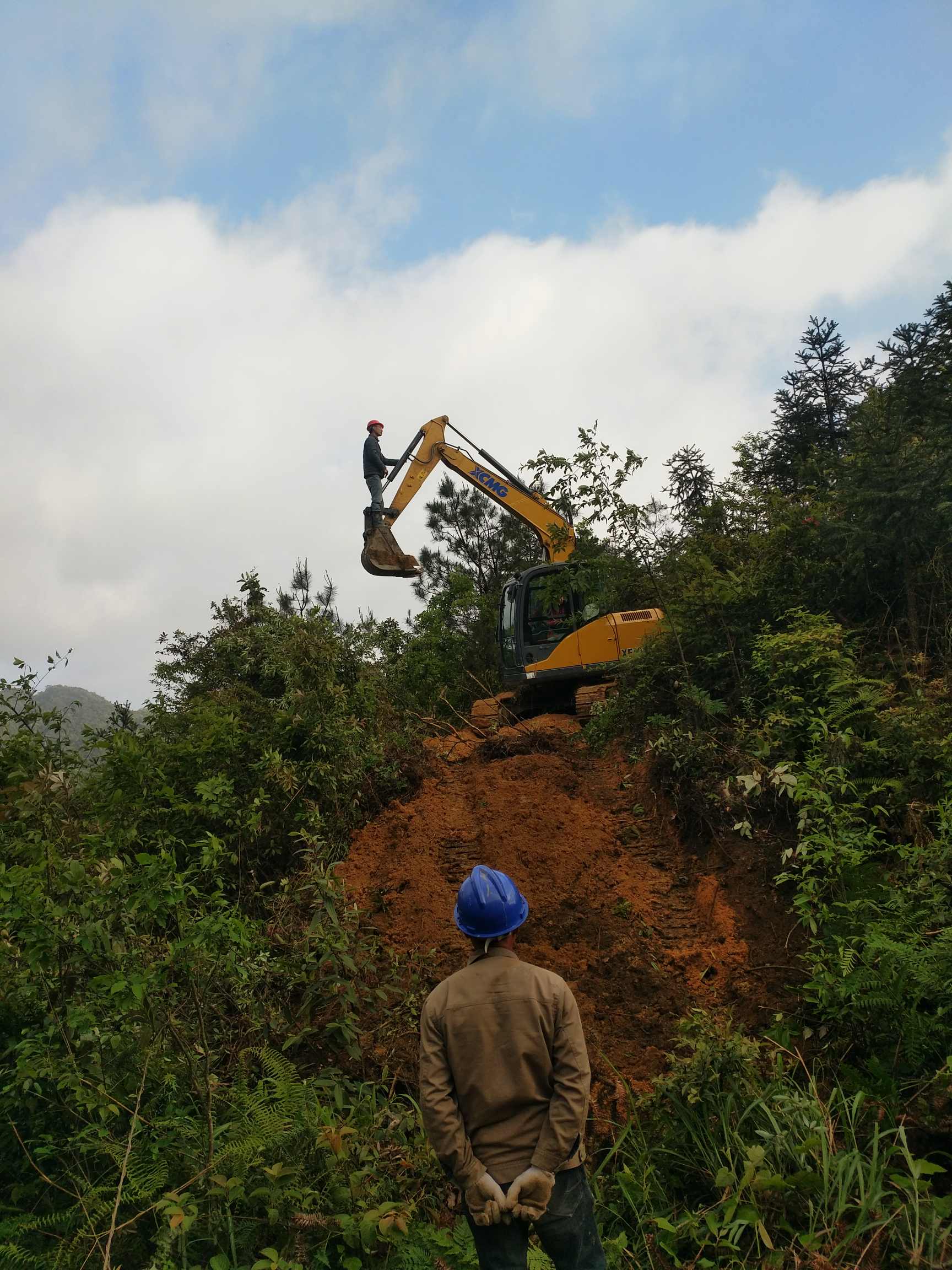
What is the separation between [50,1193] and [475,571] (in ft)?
70.3

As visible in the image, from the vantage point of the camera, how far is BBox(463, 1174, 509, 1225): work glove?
249 cm

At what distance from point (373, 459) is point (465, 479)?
176 centimetres

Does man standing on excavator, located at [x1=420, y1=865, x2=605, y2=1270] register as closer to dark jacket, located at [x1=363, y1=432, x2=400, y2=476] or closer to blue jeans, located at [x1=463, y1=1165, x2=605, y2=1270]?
blue jeans, located at [x1=463, y1=1165, x2=605, y2=1270]

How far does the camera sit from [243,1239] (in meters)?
3.35

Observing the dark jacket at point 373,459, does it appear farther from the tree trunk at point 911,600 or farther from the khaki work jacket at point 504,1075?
the khaki work jacket at point 504,1075

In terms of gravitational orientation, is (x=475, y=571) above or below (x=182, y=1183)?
above

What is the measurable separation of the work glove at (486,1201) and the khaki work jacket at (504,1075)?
25 mm

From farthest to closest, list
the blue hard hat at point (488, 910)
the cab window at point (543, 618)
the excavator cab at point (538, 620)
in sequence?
the cab window at point (543, 618) < the excavator cab at point (538, 620) < the blue hard hat at point (488, 910)

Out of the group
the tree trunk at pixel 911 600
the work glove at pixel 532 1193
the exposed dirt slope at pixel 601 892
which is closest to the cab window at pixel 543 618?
the exposed dirt slope at pixel 601 892

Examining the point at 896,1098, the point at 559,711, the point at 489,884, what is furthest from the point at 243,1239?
the point at 559,711

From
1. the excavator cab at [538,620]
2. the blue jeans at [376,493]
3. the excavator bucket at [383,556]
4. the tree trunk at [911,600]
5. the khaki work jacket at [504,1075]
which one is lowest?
the khaki work jacket at [504,1075]

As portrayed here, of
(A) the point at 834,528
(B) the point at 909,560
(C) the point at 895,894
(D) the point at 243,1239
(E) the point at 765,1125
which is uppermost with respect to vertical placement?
(A) the point at 834,528

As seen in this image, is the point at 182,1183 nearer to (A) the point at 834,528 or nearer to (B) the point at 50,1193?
(B) the point at 50,1193

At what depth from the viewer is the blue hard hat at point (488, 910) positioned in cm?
267
